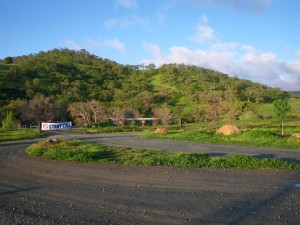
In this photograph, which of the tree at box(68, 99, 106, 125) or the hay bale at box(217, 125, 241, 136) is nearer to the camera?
the hay bale at box(217, 125, 241, 136)

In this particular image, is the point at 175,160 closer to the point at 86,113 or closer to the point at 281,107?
the point at 281,107

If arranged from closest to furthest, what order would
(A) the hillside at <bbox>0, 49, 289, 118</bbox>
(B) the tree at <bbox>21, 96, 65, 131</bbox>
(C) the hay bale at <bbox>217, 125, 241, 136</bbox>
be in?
(C) the hay bale at <bbox>217, 125, 241, 136</bbox>
(B) the tree at <bbox>21, 96, 65, 131</bbox>
(A) the hillside at <bbox>0, 49, 289, 118</bbox>

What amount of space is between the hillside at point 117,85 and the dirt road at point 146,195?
58.0 m

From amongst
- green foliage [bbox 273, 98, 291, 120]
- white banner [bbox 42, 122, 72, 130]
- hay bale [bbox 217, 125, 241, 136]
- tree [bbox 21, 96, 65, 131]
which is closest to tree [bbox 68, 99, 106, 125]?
tree [bbox 21, 96, 65, 131]

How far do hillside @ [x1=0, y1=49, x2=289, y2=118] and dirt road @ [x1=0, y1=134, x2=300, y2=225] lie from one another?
190ft

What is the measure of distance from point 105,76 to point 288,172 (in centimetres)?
11405

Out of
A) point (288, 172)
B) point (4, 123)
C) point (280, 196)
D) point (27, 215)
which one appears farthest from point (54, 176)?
point (4, 123)

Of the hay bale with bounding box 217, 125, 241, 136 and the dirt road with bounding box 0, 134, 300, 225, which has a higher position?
the hay bale with bounding box 217, 125, 241, 136

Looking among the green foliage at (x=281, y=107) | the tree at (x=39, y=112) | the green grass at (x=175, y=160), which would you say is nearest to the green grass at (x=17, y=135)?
the green grass at (x=175, y=160)

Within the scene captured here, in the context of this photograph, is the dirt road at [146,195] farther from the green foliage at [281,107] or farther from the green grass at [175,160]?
the green foliage at [281,107]

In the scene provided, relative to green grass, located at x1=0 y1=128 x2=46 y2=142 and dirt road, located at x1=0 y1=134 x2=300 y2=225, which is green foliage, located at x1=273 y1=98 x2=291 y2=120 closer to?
dirt road, located at x1=0 y1=134 x2=300 y2=225

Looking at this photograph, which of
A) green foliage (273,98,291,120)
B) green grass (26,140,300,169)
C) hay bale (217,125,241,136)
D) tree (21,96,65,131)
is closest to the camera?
green grass (26,140,300,169)

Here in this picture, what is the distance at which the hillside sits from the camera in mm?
80062

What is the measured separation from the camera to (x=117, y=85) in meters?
111
